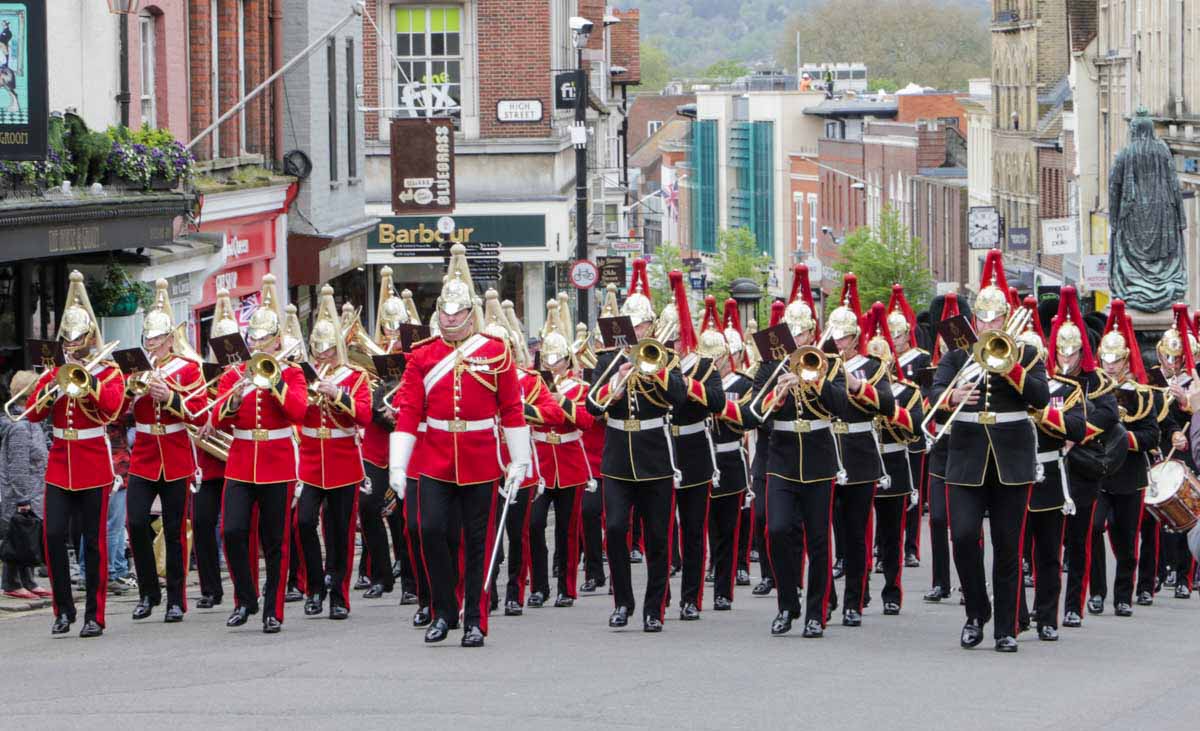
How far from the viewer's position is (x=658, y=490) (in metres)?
13.3

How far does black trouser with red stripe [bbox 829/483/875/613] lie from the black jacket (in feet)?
3.87

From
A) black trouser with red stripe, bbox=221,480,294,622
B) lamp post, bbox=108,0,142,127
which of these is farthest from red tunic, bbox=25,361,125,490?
lamp post, bbox=108,0,142,127

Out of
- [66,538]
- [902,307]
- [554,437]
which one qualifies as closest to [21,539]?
[66,538]

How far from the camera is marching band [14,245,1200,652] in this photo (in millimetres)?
12320

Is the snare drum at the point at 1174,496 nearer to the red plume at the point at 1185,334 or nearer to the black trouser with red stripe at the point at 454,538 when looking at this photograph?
the red plume at the point at 1185,334

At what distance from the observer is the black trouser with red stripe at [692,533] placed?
13.7 meters

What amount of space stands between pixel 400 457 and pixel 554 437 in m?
3.38

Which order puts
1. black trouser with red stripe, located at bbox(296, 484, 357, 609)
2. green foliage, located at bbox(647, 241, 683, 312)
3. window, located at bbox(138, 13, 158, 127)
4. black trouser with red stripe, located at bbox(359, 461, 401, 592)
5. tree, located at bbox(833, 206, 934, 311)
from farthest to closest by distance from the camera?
green foliage, located at bbox(647, 241, 683, 312)
tree, located at bbox(833, 206, 934, 311)
window, located at bbox(138, 13, 158, 127)
black trouser with red stripe, located at bbox(359, 461, 401, 592)
black trouser with red stripe, located at bbox(296, 484, 357, 609)

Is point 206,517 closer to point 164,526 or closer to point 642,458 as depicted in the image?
point 164,526

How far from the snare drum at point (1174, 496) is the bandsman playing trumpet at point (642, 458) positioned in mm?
3378

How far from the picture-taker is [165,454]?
13.5 metres

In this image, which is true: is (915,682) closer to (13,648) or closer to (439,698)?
(439,698)

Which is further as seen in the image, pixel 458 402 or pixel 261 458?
pixel 261 458

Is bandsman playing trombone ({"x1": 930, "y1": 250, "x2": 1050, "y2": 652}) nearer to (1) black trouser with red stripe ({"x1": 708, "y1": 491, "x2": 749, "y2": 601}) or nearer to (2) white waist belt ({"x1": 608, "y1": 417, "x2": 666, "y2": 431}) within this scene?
(2) white waist belt ({"x1": 608, "y1": 417, "x2": 666, "y2": 431})
